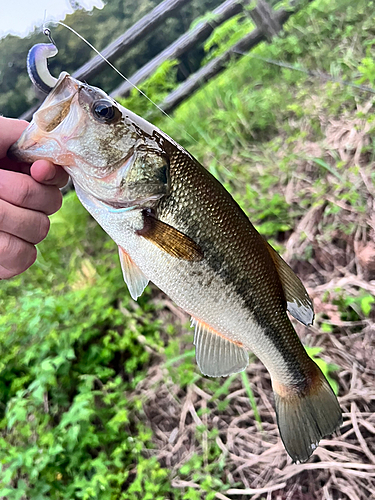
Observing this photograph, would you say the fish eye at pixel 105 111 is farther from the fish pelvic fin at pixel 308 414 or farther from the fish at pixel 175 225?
the fish pelvic fin at pixel 308 414

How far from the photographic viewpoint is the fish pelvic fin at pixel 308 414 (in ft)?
3.35

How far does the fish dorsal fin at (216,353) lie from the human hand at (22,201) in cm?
52

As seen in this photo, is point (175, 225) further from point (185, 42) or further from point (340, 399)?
point (185, 42)

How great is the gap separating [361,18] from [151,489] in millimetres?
Result: 3924

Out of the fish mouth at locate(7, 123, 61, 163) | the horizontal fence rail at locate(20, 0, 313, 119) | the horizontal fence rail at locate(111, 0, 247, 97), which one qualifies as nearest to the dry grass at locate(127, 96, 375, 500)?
the fish mouth at locate(7, 123, 61, 163)

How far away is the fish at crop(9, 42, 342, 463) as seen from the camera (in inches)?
33.8

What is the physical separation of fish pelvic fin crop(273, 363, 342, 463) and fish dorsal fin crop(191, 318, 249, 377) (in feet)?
0.55

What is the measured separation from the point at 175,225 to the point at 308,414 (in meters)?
0.67

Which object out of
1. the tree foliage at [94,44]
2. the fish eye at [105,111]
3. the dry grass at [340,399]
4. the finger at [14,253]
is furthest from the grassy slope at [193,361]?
the fish eye at [105,111]

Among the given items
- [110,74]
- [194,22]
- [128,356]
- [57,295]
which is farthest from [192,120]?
[128,356]

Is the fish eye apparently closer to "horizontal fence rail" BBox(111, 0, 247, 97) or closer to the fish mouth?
the fish mouth

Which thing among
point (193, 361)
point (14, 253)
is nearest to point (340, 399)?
point (193, 361)

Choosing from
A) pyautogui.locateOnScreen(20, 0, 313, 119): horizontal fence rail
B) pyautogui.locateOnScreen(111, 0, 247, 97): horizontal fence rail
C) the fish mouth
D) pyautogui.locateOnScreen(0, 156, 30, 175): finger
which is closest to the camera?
the fish mouth

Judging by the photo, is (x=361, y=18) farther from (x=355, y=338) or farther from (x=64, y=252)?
(x=64, y=252)
